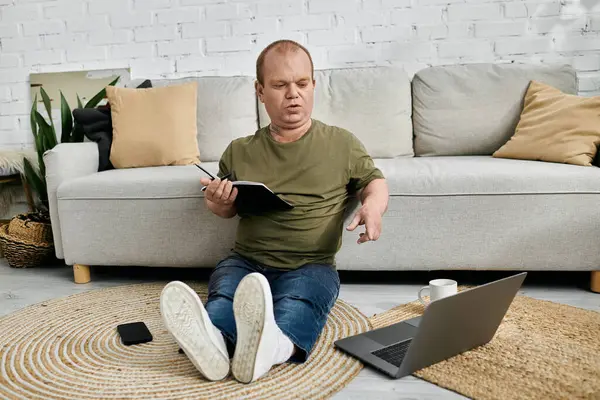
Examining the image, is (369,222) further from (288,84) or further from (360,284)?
(360,284)

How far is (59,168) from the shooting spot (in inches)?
81.0

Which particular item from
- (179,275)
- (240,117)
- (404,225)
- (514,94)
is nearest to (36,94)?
(240,117)

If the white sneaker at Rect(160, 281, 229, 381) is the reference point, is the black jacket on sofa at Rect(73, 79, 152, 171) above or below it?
above

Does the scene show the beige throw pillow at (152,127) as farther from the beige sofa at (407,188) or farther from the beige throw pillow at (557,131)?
the beige throw pillow at (557,131)

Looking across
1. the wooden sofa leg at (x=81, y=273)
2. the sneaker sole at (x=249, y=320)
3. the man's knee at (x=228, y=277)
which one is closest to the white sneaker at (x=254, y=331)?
the sneaker sole at (x=249, y=320)

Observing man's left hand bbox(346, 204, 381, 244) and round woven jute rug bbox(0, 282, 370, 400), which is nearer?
round woven jute rug bbox(0, 282, 370, 400)

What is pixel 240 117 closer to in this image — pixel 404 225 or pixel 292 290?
pixel 404 225

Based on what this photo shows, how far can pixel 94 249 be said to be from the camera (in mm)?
2018

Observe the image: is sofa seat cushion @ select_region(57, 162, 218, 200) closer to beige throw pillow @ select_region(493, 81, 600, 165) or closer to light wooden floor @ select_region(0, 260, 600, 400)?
light wooden floor @ select_region(0, 260, 600, 400)

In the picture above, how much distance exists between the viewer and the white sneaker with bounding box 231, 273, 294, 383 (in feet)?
3.65

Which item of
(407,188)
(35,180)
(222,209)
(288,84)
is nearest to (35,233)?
(35,180)

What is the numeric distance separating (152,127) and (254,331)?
4.44 feet

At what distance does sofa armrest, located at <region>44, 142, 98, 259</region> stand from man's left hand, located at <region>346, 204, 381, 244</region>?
1.22 metres

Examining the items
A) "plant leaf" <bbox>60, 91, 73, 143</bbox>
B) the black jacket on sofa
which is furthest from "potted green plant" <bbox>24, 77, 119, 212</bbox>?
the black jacket on sofa
